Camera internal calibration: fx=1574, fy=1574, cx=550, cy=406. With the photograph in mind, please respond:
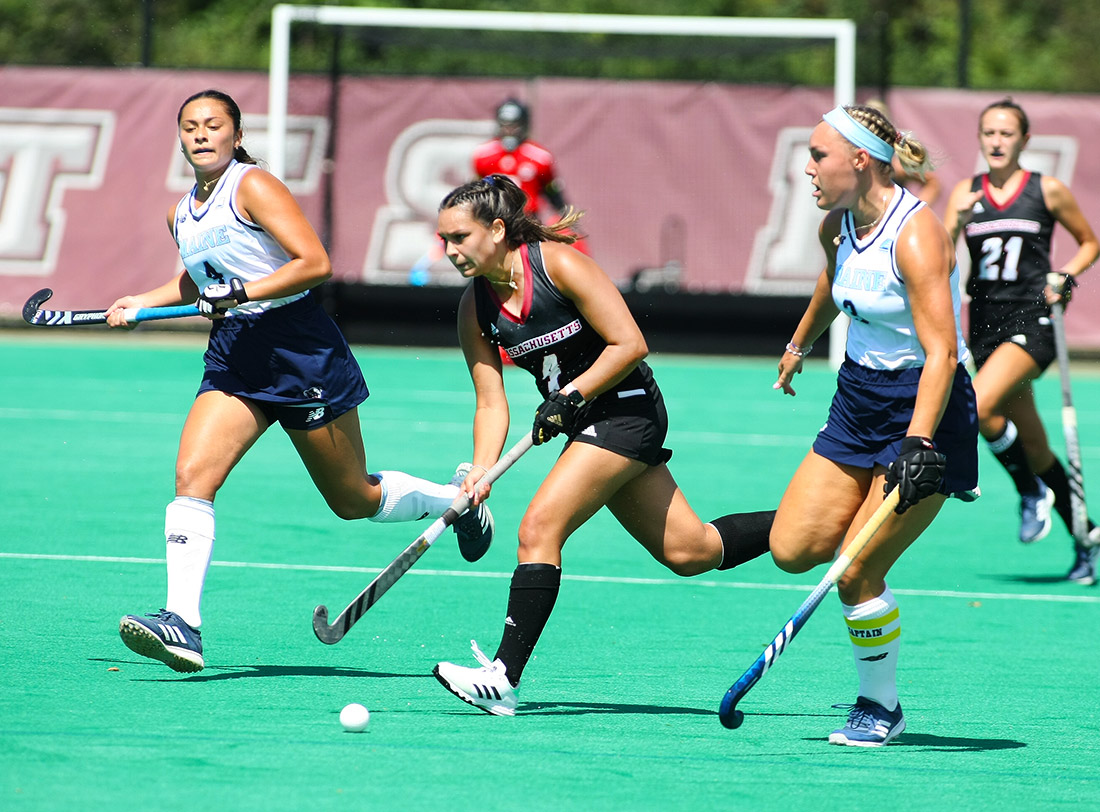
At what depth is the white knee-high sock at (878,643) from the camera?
14.3 ft

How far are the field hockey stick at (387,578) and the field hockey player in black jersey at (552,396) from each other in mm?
65

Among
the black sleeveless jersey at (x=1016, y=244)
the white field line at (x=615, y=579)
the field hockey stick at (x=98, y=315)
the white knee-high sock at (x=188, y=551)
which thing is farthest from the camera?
the black sleeveless jersey at (x=1016, y=244)

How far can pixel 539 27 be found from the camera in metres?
14.7

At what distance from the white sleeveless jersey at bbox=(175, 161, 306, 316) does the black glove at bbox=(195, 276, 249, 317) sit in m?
0.10

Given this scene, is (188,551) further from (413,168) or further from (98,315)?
(413,168)

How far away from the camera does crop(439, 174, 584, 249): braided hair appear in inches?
180

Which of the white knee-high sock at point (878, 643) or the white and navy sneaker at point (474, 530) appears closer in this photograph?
the white knee-high sock at point (878, 643)

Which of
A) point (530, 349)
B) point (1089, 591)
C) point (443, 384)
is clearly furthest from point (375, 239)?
point (530, 349)

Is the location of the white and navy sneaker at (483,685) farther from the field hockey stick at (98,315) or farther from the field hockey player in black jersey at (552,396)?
the field hockey stick at (98,315)

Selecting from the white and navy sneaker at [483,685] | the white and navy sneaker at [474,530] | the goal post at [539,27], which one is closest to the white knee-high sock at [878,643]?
the white and navy sneaker at [483,685]

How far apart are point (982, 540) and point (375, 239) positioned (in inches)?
378

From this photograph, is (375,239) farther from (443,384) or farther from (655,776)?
(655,776)

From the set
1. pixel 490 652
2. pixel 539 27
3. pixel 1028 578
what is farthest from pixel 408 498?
pixel 539 27

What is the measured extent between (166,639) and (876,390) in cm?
213
